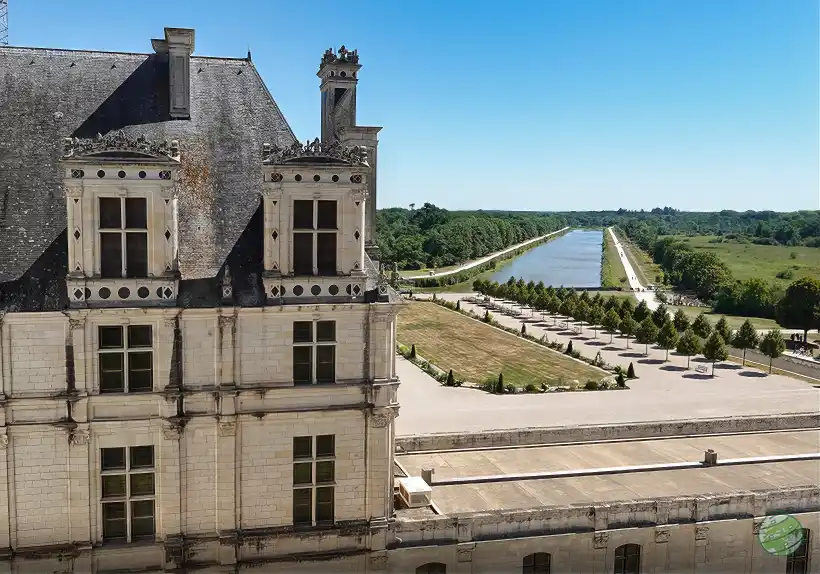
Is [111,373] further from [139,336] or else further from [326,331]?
[326,331]

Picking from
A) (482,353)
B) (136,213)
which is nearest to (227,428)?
(136,213)

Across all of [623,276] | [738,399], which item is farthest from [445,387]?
[623,276]

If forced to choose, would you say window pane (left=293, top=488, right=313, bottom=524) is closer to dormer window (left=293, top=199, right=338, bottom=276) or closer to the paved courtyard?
dormer window (left=293, top=199, right=338, bottom=276)

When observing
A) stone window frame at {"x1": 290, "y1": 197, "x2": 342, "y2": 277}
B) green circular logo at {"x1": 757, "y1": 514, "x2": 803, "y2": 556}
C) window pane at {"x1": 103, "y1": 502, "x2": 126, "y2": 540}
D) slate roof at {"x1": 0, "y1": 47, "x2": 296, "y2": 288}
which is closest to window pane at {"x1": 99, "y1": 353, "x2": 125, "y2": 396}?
slate roof at {"x1": 0, "y1": 47, "x2": 296, "y2": 288}

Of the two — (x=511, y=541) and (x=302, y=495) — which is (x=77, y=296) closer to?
(x=302, y=495)

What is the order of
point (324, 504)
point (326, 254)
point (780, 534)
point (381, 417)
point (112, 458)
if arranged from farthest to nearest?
point (780, 534) < point (324, 504) < point (381, 417) < point (326, 254) < point (112, 458)

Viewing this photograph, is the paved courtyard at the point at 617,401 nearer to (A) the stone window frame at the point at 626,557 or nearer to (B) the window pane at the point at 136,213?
(A) the stone window frame at the point at 626,557

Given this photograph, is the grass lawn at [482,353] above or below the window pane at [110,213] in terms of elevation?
below

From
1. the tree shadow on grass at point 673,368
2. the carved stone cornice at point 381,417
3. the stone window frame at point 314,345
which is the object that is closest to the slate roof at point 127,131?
the stone window frame at point 314,345
